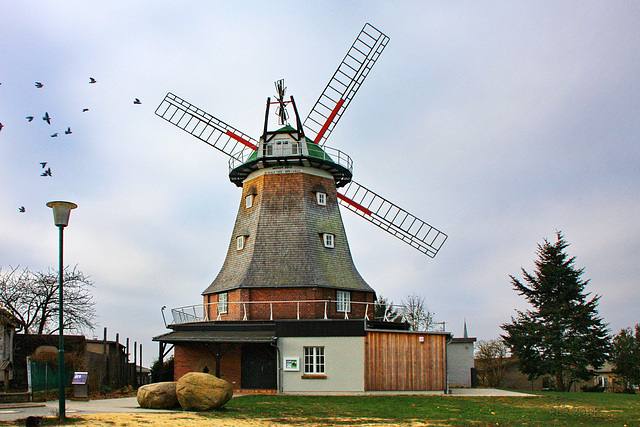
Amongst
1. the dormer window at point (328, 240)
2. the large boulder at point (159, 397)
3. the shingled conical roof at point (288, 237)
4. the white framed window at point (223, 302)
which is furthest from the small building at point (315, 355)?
the large boulder at point (159, 397)

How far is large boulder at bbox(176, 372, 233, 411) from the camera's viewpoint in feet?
47.6

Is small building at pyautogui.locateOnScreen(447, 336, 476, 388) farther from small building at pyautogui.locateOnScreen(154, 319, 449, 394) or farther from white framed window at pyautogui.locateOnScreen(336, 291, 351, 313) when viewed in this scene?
white framed window at pyautogui.locateOnScreen(336, 291, 351, 313)

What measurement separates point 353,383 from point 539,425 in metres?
10.7

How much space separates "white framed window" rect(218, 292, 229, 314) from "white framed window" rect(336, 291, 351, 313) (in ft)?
15.6

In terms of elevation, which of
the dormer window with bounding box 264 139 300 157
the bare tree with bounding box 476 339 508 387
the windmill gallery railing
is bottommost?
the bare tree with bounding box 476 339 508 387

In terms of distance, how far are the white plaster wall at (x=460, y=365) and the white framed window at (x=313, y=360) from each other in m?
10.9

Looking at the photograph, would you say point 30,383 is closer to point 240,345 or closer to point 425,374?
point 240,345

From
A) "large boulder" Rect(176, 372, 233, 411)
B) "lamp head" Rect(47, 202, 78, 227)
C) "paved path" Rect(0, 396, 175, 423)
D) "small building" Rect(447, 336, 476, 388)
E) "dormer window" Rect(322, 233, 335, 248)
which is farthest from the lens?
"small building" Rect(447, 336, 476, 388)

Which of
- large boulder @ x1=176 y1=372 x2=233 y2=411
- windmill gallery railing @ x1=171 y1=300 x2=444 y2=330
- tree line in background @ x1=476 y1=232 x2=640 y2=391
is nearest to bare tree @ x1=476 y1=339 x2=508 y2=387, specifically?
tree line in background @ x1=476 y1=232 x2=640 y2=391

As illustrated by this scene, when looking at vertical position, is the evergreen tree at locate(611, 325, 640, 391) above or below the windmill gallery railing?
below

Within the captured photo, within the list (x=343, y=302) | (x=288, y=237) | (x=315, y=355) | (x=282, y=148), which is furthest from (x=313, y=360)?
(x=282, y=148)

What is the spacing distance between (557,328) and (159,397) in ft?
83.9

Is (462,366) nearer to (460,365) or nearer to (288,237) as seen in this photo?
(460,365)

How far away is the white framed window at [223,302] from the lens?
1060 inches
